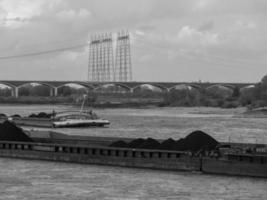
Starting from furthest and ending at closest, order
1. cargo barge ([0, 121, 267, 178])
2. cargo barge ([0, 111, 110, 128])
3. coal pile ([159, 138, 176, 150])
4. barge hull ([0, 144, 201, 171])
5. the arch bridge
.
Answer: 1. the arch bridge
2. cargo barge ([0, 111, 110, 128])
3. coal pile ([159, 138, 176, 150])
4. barge hull ([0, 144, 201, 171])
5. cargo barge ([0, 121, 267, 178])

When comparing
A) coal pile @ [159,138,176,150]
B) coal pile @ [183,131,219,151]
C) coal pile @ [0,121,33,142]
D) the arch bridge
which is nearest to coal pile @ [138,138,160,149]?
coal pile @ [159,138,176,150]

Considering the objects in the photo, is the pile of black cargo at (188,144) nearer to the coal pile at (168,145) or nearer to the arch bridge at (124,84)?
the coal pile at (168,145)

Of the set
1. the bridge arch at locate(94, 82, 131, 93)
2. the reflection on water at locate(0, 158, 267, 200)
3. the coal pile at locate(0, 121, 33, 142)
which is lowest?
the reflection on water at locate(0, 158, 267, 200)

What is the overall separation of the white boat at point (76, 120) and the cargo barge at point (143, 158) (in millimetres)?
36059

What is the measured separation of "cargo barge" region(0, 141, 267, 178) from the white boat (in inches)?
1420

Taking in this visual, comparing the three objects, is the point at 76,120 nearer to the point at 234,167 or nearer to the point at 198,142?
the point at 198,142

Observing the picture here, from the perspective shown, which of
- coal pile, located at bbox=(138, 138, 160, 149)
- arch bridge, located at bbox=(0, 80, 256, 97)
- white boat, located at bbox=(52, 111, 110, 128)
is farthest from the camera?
arch bridge, located at bbox=(0, 80, 256, 97)

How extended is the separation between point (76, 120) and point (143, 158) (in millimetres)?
44675

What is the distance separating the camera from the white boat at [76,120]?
247 feet

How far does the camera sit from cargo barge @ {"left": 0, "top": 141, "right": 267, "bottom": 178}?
96.2 feet

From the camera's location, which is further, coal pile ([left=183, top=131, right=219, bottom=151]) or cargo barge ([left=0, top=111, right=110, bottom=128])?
cargo barge ([left=0, top=111, right=110, bottom=128])

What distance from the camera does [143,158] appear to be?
3266 cm

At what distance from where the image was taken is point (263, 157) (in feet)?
94.3

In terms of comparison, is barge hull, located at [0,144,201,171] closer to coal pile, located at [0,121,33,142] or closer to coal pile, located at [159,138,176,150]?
coal pile, located at [159,138,176,150]
